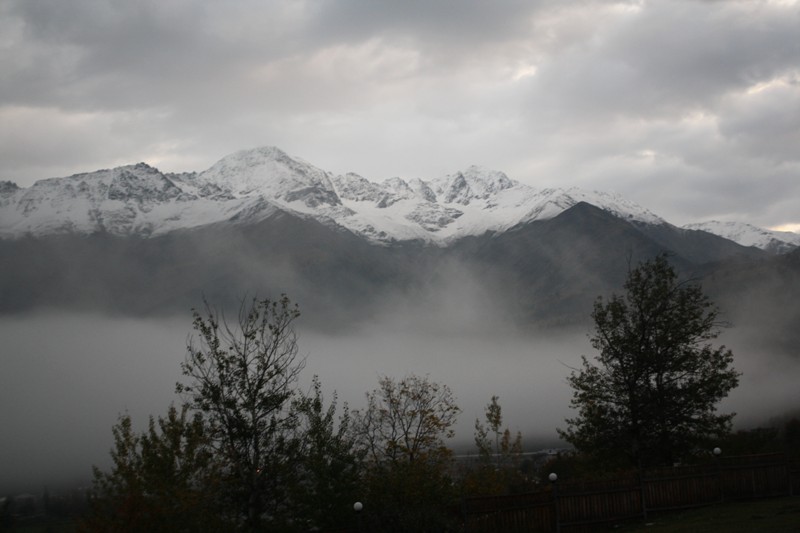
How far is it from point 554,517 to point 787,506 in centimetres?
957

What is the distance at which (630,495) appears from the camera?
113ft

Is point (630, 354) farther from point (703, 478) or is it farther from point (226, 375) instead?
point (226, 375)

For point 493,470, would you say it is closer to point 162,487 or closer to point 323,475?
point 323,475

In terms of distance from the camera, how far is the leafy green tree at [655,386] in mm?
42969

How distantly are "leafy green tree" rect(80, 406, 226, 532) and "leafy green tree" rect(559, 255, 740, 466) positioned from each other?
22401 millimetres

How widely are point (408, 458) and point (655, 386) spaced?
16538 mm

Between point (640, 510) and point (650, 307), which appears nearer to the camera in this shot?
point (640, 510)

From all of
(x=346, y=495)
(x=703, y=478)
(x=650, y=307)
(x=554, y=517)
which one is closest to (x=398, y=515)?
(x=346, y=495)

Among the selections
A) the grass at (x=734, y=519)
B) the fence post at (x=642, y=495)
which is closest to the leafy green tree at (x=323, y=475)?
the grass at (x=734, y=519)

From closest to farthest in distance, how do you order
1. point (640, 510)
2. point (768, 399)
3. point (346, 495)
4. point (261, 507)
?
point (261, 507) < point (346, 495) < point (640, 510) < point (768, 399)

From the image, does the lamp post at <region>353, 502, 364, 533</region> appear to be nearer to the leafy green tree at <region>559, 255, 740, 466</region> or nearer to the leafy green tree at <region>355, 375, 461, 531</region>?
the leafy green tree at <region>355, 375, 461, 531</region>

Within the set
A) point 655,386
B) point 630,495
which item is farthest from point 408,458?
point 630,495

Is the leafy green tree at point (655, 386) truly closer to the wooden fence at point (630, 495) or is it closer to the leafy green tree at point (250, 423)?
the wooden fence at point (630, 495)

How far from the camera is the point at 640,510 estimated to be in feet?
113
